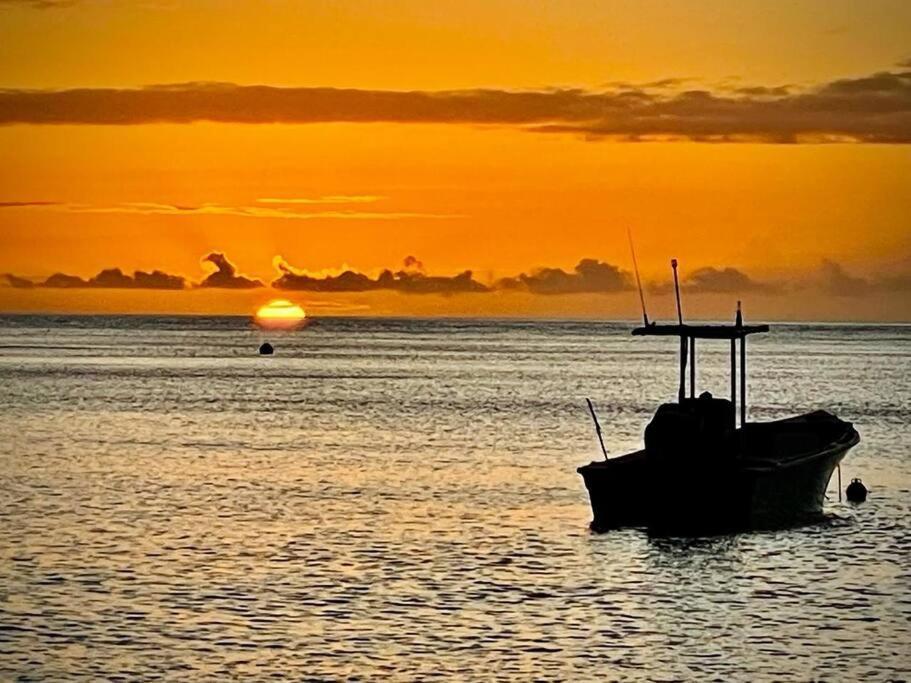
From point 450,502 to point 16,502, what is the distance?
40.8 ft

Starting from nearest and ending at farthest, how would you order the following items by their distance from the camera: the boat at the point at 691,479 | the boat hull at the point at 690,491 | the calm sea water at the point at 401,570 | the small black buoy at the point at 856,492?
→ 1. the calm sea water at the point at 401,570
2. the boat at the point at 691,479
3. the boat hull at the point at 690,491
4. the small black buoy at the point at 856,492

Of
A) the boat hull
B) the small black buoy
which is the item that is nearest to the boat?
the boat hull

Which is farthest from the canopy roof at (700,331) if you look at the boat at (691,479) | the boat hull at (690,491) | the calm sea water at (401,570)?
the calm sea water at (401,570)

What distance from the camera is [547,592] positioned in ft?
118

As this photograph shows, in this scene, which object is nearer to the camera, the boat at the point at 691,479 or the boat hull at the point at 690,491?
the boat at the point at 691,479

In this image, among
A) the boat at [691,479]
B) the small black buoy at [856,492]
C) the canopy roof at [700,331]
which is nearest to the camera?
the boat at [691,479]

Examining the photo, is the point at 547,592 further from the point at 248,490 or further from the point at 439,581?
the point at 248,490

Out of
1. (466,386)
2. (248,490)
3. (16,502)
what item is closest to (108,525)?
(16,502)

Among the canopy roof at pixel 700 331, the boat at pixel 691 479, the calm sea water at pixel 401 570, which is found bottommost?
the calm sea water at pixel 401 570

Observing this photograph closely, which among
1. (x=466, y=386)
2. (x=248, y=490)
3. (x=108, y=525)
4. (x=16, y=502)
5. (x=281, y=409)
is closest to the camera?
(x=108, y=525)

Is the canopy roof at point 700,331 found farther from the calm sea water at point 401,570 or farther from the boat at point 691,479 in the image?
the calm sea water at point 401,570

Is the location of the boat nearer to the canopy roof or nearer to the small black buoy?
the canopy roof

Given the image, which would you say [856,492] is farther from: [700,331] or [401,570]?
[401,570]

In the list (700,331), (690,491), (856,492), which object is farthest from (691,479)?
(856,492)
